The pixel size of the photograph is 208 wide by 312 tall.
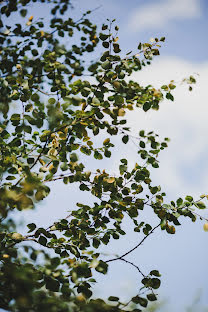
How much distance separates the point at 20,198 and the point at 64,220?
120 cm

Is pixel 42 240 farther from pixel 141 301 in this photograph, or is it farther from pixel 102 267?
pixel 141 301

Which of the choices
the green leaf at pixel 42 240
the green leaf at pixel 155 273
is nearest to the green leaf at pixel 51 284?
the green leaf at pixel 42 240

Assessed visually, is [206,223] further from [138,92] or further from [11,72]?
[11,72]

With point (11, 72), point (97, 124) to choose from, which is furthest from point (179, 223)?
point (11, 72)

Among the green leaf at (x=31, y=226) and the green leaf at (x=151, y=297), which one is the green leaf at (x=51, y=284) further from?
the green leaf at (x=151, y=297)

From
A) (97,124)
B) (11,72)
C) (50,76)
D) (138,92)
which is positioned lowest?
(97,124)

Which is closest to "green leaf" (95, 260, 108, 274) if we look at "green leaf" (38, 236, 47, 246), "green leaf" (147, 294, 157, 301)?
"green leaf" (147, 294, 157, 301)

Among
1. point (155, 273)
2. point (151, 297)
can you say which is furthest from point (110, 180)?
point (151, 297)

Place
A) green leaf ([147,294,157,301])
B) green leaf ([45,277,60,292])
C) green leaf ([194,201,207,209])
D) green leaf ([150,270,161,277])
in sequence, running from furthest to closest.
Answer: green leaf ([194,201,207,209]) < green leaf ([150,270,161,277]) < green leaf ([147,294,157,301]) < green leaf ([45,277,60,292])

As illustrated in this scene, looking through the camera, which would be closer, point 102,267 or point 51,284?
point 51,284

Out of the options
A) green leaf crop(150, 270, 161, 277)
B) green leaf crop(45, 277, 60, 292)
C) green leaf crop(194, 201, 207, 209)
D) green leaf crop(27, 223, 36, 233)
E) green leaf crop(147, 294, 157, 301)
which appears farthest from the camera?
green leaf crop(194, 201, 207, 209)

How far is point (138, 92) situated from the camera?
237cm

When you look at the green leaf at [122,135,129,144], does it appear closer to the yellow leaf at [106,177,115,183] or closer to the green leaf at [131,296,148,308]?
the yellow leaf at [106,177,115,183]

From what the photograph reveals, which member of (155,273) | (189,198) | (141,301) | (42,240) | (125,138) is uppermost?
(125,138)
